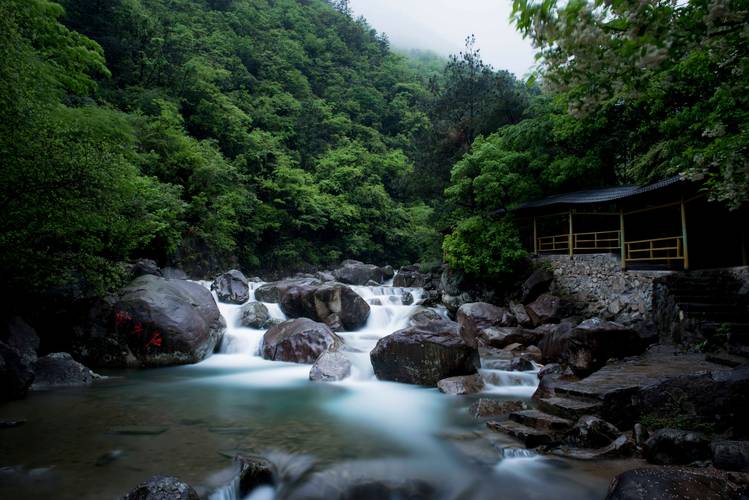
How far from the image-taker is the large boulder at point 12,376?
738cm

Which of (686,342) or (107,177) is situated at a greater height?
(107,177)

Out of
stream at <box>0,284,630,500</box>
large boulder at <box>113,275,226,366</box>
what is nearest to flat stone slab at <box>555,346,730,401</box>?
stream at <box>0,284,630,500</box>

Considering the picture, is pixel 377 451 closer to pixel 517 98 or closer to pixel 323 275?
pixel 323 275

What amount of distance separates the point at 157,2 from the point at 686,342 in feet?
130

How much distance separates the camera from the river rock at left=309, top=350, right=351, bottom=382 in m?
10.2

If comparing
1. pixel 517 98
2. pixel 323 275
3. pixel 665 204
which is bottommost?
pixel 323 275

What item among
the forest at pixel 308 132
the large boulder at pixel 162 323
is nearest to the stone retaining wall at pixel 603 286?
the forest at pixel 308 132

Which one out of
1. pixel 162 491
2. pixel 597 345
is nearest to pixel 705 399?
pixel 597 345

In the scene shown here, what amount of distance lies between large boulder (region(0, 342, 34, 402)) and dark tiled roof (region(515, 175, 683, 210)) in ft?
50.3

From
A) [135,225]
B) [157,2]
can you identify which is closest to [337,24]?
[157,2]

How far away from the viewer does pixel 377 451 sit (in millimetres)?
6023

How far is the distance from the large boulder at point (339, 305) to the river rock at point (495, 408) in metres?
8.54

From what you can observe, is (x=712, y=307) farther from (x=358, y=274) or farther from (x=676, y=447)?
(x=358, y=274)

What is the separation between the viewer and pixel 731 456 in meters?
4.45
